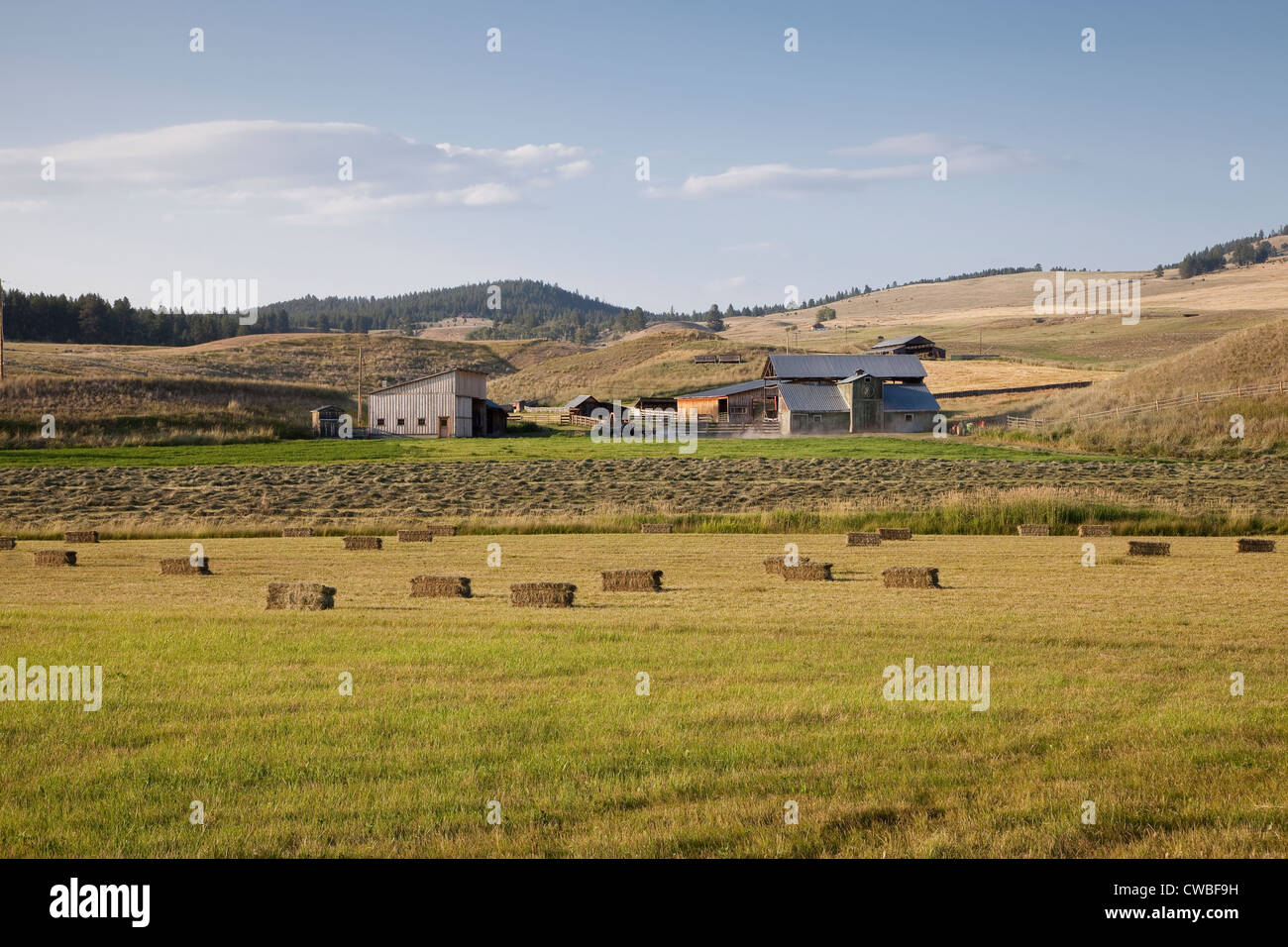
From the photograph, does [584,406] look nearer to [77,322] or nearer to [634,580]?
[634,580]

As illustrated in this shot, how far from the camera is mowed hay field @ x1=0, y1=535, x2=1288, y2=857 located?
735 cm

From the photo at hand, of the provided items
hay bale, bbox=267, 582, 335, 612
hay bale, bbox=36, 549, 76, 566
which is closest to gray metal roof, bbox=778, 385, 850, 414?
hay bale, bbox=36, 549, 76, 566

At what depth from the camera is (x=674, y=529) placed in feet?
108

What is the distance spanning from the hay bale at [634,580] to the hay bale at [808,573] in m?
3.27

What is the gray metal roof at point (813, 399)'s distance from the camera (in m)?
92.1

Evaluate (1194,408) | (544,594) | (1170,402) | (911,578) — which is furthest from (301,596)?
(1170,402)

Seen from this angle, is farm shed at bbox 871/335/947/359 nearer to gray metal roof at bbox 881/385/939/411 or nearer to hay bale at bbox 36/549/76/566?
gray metal roof at bbox 881/385/939/411

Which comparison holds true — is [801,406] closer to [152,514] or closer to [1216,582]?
[152,514]

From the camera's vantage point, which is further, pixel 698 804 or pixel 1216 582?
pixel 1216 582

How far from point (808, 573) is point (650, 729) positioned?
1253cm

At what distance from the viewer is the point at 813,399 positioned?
93.4 metres

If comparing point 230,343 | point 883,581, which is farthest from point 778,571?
point 230,343
